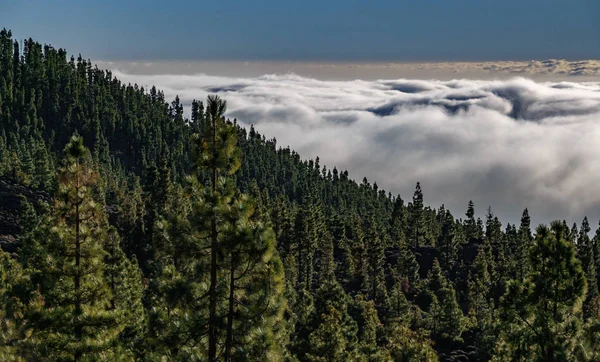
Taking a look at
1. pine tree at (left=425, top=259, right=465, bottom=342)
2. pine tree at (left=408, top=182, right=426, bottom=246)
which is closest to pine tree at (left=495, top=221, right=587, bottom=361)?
pine tree at (left=425, top=259, right=465, bottom=342)

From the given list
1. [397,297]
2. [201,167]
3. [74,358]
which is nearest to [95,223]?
[74,358]

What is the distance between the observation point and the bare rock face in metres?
113

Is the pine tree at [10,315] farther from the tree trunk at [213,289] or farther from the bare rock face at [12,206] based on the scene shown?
the bare rock face at [12,206]

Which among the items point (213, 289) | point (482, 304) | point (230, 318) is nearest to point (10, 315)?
point (213, 289)

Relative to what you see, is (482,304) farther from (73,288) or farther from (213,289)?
(213,289)

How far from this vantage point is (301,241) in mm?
113688

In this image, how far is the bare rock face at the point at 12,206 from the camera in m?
113

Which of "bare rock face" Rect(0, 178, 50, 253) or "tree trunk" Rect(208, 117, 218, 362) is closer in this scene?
"tree trunk" Rect(208, 117, 218, 362)

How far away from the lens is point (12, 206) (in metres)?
126

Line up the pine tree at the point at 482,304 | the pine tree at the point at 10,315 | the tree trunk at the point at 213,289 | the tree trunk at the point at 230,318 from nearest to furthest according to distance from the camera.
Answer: the tree trunk at the point at 213,289 → the tree trunk at the point at 230,318 → the pine tree at the point at 10,315 → the pine tree at the point at 482,304

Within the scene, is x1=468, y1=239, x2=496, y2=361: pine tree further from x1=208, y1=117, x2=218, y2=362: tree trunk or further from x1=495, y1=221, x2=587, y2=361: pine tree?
x1=208, y1=117, x2=218, y2=362: tree trunk

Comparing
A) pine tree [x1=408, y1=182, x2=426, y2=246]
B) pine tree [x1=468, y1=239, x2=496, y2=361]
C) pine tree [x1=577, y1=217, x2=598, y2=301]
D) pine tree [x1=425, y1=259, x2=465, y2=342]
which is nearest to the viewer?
pine tree [x1=468, y1=239, x2=496, y2=361]

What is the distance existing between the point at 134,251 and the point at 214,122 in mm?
101122

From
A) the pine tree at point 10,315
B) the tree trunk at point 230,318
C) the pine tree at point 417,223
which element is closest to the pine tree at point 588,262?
the pine tree at point 417,223
